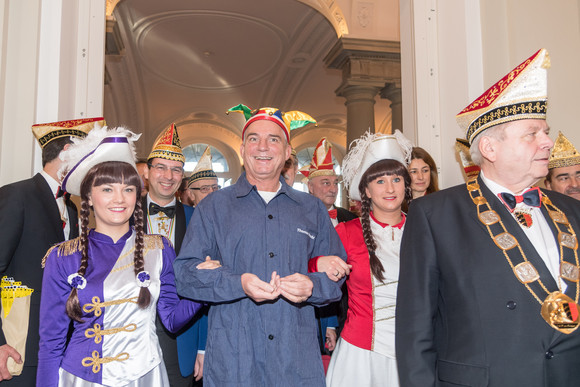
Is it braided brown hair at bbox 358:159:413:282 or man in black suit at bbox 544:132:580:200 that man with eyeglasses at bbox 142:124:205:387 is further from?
man in black suit at bbox 544:132:580:200

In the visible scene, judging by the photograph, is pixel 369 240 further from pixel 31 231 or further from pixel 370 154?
pixel 31 231

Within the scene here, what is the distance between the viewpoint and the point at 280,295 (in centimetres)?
216

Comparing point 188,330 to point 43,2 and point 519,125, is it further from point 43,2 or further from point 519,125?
point 43,2

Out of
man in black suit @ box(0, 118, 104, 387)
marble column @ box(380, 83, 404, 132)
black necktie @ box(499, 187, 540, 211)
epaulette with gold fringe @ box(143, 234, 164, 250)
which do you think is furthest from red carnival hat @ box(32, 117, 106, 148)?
marble column @ box(380, 83, 404, 132)

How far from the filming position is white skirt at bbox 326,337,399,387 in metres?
2.48

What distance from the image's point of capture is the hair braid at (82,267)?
216 centimetres

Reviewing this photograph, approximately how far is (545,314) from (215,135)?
57.5 feet

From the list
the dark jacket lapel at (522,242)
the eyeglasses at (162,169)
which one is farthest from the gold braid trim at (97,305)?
the dark jacket lapel at (522,242)

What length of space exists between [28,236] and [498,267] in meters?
2.18

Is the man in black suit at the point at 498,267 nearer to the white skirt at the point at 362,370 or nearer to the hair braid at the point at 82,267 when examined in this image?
the white skirt at the point at 362,370

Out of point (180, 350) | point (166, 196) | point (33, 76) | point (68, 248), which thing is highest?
point (33, 76)

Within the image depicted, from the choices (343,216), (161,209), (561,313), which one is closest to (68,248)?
(161,209)

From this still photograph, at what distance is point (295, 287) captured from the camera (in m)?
2.00

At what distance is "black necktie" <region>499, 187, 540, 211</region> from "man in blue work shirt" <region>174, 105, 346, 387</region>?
30.2 inches
